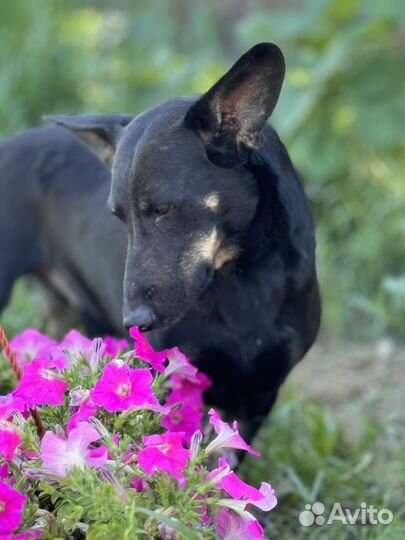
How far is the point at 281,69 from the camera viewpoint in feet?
7.41

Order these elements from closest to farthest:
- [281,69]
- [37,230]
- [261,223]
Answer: [281,69]
[261,223]
[37,230]

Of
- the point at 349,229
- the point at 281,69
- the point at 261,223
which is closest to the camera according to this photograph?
the point at 281,69

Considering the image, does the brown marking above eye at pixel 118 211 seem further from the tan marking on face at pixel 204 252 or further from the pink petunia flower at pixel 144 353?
the pink petunia flower at pixel 144 353

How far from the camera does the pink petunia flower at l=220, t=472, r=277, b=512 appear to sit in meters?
1.84

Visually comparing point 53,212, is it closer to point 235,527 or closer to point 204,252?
point 204,252

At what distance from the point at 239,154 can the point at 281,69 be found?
229 millimetres

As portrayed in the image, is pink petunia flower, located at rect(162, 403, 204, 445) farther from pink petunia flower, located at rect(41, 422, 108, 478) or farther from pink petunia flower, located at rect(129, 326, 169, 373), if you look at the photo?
pink petunia flower, located at rect(41, 422, 108, 478)

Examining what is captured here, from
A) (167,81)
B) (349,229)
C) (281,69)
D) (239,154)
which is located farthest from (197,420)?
(167,81)

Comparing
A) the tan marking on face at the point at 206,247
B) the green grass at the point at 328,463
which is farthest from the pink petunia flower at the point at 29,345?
the tan marking on face at the point at 206,247

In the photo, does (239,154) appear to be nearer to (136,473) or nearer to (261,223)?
(261,223)

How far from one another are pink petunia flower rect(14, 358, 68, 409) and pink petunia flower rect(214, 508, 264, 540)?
0.41m

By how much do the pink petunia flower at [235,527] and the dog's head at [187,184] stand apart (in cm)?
49

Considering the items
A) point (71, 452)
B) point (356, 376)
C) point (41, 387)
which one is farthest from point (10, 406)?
point (356, 376)

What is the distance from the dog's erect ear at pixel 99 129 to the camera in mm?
2570
